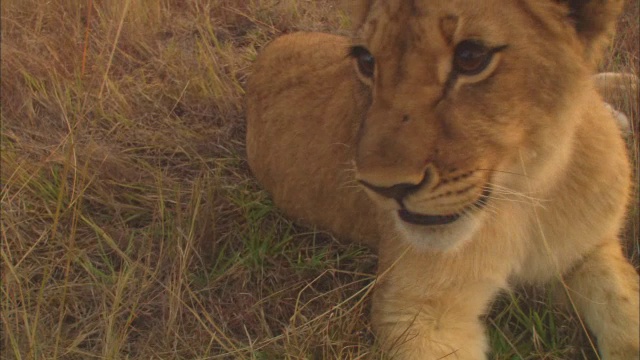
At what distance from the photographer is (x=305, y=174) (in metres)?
2.68

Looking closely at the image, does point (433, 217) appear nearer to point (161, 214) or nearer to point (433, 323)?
point (433, 323)

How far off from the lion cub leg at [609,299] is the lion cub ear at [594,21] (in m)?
0.82

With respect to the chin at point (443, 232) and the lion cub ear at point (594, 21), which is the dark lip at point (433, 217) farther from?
the lion cub ear at point (594, 21)

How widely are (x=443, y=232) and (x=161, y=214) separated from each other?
123 cm

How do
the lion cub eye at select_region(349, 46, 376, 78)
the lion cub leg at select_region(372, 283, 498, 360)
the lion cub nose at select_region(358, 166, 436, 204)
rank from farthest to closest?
the lion cub leg at select_region(372, 283, 498, 360), the lion cub eye at select_region(349, 46, 376, 78), the lion cub nose at select_region(358, 166, 436, 204)

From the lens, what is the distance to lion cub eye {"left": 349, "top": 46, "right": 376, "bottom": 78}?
1.79 metres

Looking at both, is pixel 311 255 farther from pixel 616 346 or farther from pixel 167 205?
pixel 616 346

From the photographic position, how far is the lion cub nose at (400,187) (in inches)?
60.9

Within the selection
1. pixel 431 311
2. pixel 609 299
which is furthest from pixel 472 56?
pixel 609 299

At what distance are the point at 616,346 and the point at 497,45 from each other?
3.65ft

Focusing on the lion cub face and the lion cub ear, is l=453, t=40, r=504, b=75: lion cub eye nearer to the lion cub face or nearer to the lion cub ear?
the lion cub face

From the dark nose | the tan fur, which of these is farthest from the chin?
the dark nose

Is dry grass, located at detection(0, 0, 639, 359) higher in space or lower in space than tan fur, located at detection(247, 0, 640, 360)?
lower

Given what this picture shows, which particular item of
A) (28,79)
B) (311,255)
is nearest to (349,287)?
(311,255)
